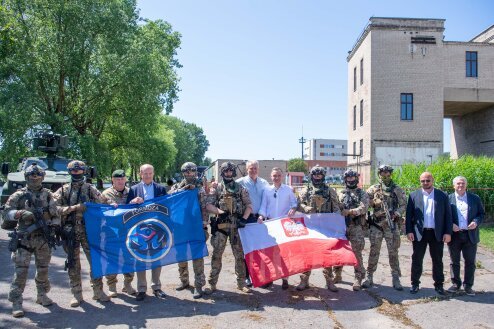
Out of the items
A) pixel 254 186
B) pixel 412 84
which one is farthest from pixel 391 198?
pixel 412 84

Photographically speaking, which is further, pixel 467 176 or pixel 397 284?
pixel 467 176

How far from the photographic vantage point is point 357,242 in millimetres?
7531

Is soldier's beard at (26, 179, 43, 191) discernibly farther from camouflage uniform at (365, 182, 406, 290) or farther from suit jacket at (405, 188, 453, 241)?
suit jacket at (405, 188, 453, 241)

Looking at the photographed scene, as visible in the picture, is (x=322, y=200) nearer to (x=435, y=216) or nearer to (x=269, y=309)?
(x=435, y=216)

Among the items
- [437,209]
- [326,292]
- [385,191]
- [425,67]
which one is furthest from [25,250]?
[425,67]

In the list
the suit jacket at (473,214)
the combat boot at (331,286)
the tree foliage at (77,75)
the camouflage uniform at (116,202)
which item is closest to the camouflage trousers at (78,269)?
the camouflage uniform at (116,202)

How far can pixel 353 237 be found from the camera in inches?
298

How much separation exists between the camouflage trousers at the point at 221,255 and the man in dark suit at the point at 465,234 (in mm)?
3684

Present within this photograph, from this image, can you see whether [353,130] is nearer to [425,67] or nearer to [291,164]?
[425,67]

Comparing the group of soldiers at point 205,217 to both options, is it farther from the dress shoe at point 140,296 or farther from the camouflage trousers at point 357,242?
the dress shoe at point 140,296

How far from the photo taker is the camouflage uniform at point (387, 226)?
24.5ft

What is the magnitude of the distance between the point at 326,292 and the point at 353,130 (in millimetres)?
34722

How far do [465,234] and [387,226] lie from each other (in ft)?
4.36

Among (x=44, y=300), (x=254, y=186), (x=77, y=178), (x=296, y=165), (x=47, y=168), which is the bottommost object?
(x=44, y=300)
